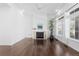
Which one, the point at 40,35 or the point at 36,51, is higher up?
the point at 40,35

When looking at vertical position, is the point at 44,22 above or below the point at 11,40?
above

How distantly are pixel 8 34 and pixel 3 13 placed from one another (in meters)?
1.56

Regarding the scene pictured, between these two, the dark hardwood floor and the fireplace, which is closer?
the dark hardwood floor

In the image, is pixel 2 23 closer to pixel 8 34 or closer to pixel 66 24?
pixel 8 34

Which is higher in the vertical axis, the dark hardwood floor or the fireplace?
the fireplace

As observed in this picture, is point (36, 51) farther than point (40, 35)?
No

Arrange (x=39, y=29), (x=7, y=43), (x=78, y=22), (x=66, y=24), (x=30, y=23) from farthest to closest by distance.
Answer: (x=30, y=23), (x=39, y=29), (x=66, y=24), (x=7, y=43), (x=78, y=22)

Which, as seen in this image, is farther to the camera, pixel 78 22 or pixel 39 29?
pixel 39 29

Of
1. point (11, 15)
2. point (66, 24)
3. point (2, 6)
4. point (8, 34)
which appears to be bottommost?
point (8, 34)

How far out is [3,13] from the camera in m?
7.19

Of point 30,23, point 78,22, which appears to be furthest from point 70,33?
point 30,23

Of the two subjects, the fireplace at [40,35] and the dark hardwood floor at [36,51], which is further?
the fireplace at [40,35]

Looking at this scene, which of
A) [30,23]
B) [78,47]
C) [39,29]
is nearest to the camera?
[78,47]

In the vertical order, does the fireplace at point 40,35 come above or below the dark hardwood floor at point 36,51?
above
